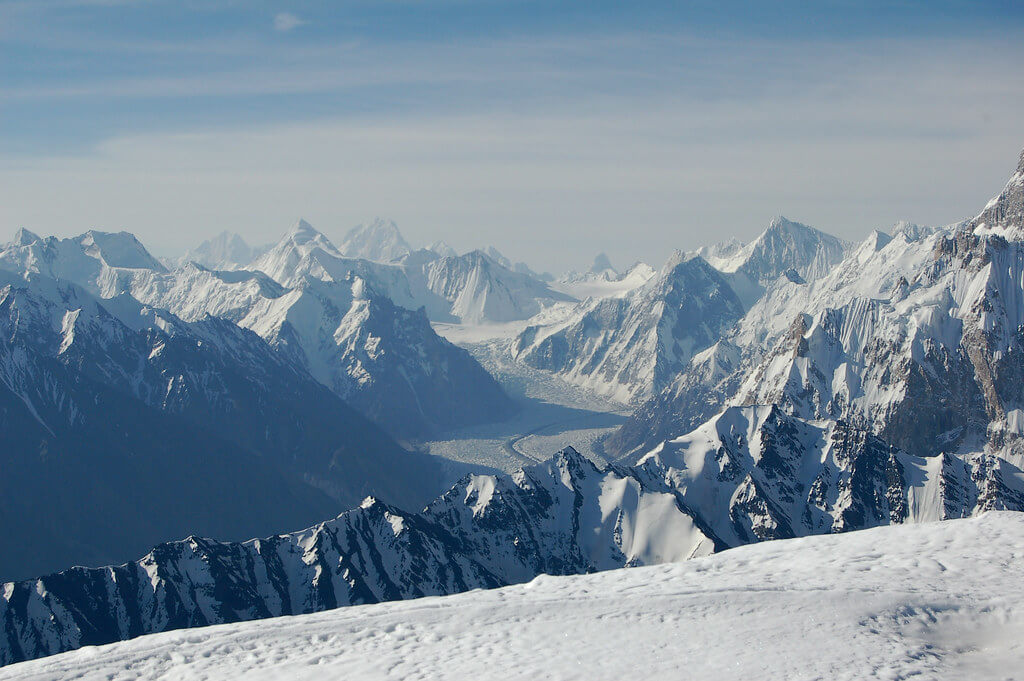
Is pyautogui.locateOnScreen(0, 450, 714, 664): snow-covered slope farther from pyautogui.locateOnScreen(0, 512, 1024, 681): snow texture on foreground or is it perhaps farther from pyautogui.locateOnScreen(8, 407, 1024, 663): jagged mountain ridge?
pyautogui.locateOnScreen(0, 512, 1024, 681): snow texture on foreground

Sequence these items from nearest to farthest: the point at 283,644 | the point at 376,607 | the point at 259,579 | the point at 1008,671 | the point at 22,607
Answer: the point at 1008,671 < the point at 283,644 < the point at 376,607 < the point at 22,607 < the point at 259,579

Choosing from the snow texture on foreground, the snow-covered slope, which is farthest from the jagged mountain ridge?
the snow texture on foreground

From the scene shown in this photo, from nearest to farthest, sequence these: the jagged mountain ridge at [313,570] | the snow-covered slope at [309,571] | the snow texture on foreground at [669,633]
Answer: the snow texture on foreground at [669,633]
the snow-covered slope at [309,571]
the jagged mountain ridge at [313,570]

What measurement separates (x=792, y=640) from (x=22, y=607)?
144 metres

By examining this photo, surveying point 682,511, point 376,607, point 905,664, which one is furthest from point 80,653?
point 682,511

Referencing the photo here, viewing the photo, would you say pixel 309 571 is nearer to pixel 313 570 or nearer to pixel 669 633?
pixel 313 570

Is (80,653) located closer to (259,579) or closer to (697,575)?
(697,575)

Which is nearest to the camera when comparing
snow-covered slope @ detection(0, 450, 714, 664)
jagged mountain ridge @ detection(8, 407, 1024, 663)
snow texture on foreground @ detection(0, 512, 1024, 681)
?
snow texture on foreground @ detection(0, 512, 1024, 681)

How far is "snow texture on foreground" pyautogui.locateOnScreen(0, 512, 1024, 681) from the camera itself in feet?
150

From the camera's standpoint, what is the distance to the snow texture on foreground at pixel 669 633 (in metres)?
45.7

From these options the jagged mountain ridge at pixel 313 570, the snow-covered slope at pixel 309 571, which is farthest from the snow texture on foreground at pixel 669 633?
the snow-covered slope at pixel 309 571

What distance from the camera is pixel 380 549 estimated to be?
591 feet

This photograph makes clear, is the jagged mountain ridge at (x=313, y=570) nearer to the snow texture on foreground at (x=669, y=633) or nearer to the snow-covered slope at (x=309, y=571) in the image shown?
the snow-covered slope at (x=309, y=571)

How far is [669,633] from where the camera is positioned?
162 ft
